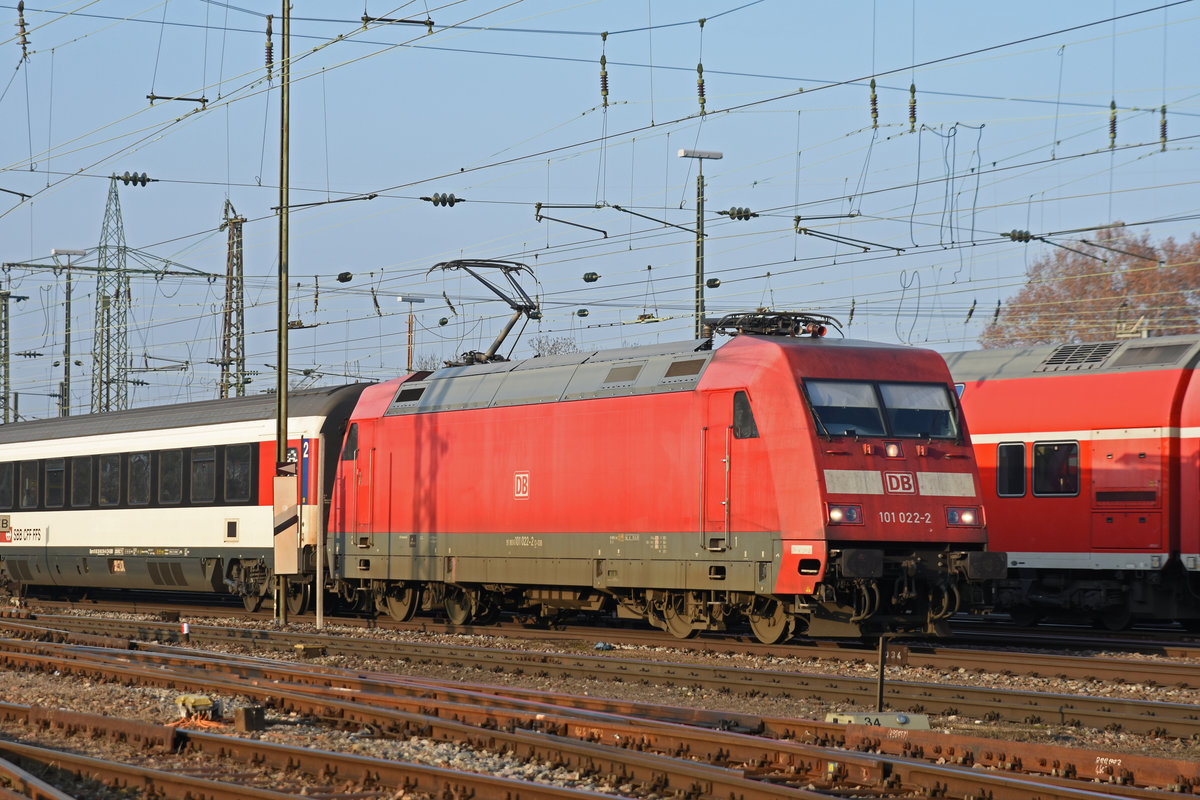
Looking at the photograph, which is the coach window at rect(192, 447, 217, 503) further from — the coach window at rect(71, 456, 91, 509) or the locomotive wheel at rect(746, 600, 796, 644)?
the locomotive wheel at rect(746, 600, 796, 644)

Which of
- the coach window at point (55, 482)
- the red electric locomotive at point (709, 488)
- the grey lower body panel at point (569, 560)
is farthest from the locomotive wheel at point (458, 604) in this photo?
the coach window at point (55, 482)

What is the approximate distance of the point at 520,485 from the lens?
19.9 m

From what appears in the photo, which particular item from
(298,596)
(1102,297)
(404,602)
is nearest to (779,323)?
(404,602)

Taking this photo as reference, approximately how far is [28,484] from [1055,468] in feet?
69.9

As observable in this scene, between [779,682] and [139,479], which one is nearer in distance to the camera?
[779,682]

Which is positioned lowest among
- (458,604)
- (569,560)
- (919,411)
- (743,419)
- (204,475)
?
(458,604)

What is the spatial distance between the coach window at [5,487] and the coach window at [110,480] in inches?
156

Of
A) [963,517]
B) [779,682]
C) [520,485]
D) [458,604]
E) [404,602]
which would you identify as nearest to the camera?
[779,682]

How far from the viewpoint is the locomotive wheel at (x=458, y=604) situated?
70.7 ft

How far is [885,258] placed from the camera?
28.9 meters

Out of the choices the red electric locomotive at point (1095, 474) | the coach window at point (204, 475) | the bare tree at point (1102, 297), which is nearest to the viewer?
the red electric locomotive at point (1095, 474)

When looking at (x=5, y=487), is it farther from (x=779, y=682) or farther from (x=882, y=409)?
(x=779, y=682)

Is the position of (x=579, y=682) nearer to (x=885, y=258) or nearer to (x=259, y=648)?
(x=259, y=648)

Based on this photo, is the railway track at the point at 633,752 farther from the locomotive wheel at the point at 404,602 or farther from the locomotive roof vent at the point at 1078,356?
the locomotive roof vent at the point at 1078,356
